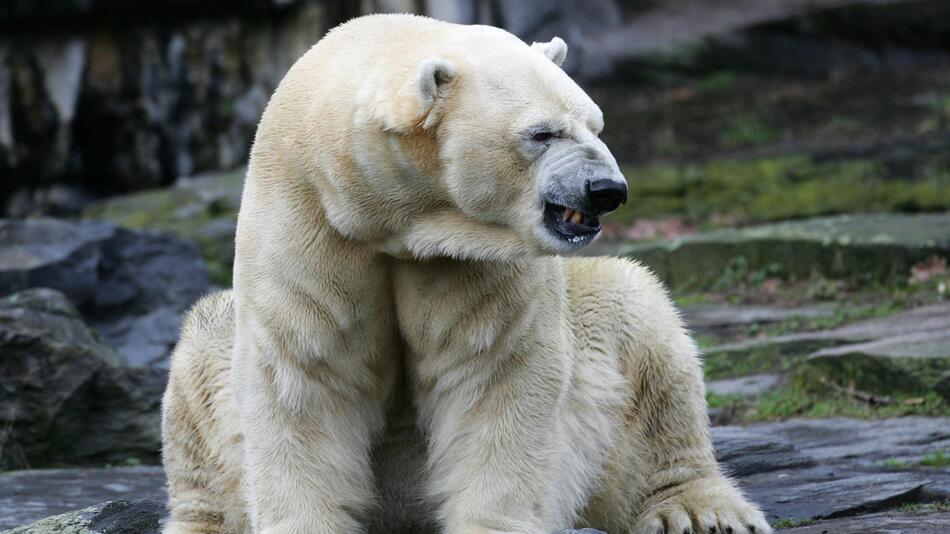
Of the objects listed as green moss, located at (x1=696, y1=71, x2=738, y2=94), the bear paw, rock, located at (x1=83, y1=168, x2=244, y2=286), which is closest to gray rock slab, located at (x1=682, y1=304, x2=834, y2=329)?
the bear paw

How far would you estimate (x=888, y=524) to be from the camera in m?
4.15

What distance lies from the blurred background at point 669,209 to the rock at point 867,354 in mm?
16

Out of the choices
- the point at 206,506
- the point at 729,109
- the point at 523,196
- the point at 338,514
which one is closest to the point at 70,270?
the point at 206,506

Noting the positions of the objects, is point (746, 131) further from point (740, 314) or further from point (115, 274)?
point (115, 274)

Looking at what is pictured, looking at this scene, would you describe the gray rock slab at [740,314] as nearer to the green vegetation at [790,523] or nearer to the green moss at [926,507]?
the green moss at [926,507]

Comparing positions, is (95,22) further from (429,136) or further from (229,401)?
(429,136)

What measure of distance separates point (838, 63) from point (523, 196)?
43.0ft

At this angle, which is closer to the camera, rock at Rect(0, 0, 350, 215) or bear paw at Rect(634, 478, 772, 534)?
bear paw at Rect(634, 478, 772, 534)

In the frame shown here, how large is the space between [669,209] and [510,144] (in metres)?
8.51

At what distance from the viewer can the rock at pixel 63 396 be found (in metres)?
6.16

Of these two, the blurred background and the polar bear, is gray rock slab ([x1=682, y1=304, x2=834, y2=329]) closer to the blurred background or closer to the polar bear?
the blurred background

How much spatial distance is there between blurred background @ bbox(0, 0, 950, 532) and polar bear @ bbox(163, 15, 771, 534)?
2.29 feet

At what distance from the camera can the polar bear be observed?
346 centimetres

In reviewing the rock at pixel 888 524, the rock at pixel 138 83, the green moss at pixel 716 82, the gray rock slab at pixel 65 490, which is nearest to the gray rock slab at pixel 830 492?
the rock at pixel 888 524
